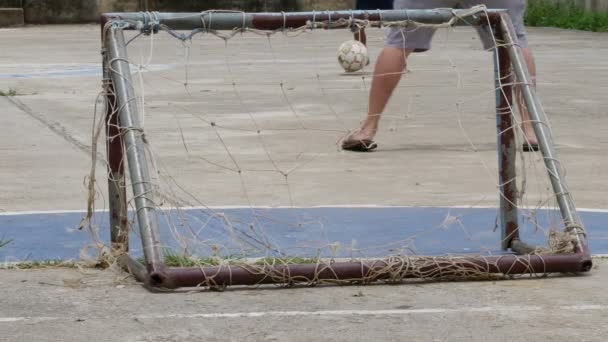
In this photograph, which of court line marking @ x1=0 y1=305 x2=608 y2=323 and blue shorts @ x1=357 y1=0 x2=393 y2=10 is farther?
blue shorts @ x1=357 y1=0 x2=393 y2=10

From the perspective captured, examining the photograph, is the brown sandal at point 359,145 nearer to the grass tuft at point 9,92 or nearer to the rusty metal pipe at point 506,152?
the rusty metal pipe at point 506,152

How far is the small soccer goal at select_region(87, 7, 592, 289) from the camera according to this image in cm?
468

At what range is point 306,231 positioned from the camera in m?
5.60

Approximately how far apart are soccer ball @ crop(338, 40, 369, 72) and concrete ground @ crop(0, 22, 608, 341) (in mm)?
200

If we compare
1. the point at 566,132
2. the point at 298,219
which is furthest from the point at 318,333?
the point at 566,132

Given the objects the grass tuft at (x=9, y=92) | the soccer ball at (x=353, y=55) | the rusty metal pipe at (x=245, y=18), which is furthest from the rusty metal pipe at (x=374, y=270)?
the soccer ball at (x=353, y=55)

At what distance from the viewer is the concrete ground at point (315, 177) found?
159 inches

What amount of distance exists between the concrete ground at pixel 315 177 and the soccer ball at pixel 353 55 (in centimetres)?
20

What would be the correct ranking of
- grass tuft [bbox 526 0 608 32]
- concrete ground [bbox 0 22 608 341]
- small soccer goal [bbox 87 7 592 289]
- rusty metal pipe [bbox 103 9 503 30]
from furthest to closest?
grass tuft [bbox 526 0 608 32]
rusty metal pipe [bbox 103 9 503 30]
small soccer goal [bbox 87 7 592 289]
concrete ground [bbox 0 22 608 341]

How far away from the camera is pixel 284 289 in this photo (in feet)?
14.9

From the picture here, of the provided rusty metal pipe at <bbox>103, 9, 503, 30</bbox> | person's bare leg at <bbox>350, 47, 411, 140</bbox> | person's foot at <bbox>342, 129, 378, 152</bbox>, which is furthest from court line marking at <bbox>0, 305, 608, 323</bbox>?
person's foot at <bbox>342, 129, 378, 152</bbox>

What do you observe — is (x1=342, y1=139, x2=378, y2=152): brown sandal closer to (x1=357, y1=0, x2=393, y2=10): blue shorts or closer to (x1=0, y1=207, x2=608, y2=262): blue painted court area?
(x1=0, y1=207, x2=608, y2=262): blue painted court area

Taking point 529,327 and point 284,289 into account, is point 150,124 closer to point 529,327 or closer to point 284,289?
point 284,289

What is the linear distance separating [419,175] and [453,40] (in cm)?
1357
